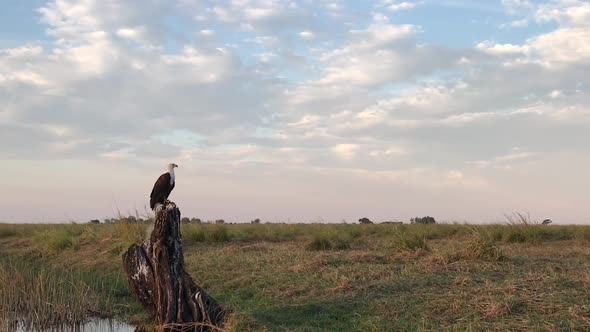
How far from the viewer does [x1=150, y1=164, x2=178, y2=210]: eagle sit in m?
9.59

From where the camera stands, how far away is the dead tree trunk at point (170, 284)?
862cm

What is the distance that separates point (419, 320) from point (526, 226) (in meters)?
11.5

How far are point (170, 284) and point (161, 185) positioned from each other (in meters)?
1.73

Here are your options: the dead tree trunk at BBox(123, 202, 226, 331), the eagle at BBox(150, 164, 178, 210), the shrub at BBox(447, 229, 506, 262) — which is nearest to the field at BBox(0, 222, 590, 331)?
the shrub at BBox(447, 229, 506, 262)

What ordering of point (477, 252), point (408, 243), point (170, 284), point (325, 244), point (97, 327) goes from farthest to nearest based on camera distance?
1. point (325, 244)
2. point (408, 243)
3. point (477, 252)
4. point (97, 327)
5. point (170, 284)

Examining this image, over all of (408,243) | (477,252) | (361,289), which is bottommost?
(361,289)

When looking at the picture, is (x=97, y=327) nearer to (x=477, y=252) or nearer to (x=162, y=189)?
(x=162, y=189)

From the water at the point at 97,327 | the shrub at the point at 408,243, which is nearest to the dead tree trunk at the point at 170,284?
the water at the point at 97,327

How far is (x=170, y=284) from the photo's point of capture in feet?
28.7

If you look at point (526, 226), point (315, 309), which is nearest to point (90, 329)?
point (315, 309)

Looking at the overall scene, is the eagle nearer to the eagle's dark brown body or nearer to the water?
the eagle's dark brown body

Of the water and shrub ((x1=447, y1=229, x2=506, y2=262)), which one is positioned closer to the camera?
the water

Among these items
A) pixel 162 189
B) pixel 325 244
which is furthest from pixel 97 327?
pixel 325 244

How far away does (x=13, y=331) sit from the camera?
9.91 metres
